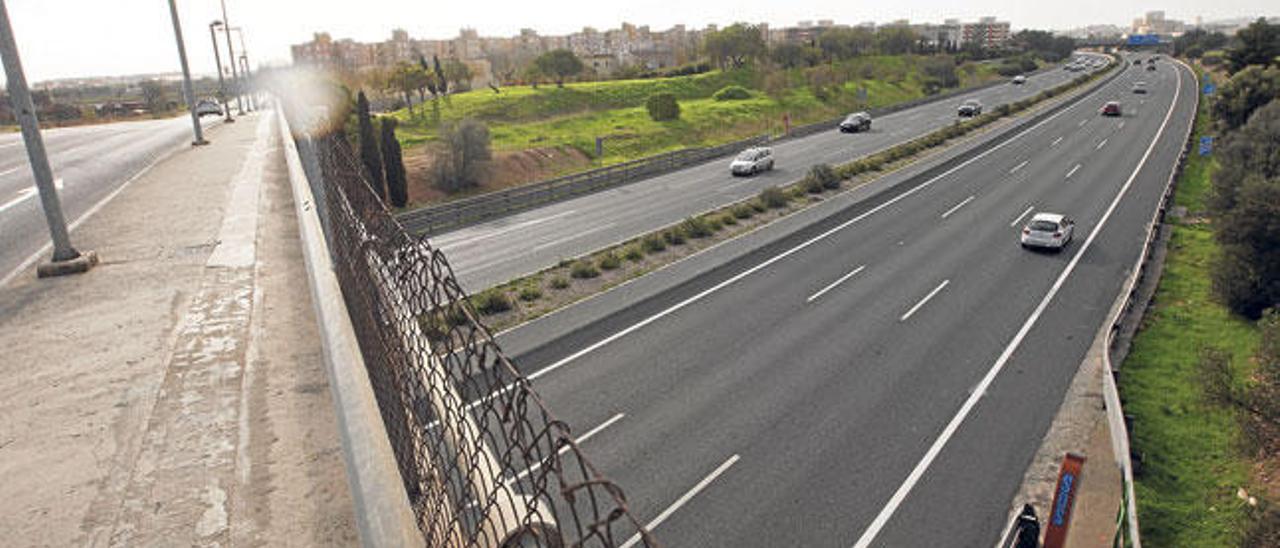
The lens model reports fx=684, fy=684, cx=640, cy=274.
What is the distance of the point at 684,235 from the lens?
26.5m

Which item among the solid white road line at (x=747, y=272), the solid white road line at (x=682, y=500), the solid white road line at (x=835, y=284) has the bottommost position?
the solid white road line at (x=682, y=500)

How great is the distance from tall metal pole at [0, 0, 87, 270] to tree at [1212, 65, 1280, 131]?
58150 mm

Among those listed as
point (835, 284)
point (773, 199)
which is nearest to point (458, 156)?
point (773, 199)

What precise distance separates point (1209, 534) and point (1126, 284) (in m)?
12.7

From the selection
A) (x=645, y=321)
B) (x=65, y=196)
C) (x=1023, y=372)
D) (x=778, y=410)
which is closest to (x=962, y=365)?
(x=1023, y=372)

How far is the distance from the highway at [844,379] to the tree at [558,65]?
70.8m

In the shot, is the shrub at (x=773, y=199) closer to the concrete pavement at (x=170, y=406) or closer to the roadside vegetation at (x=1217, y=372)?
the roadside vegetation at (x=1217, y=372)

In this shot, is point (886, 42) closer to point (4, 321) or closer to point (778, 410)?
point (778, 410)

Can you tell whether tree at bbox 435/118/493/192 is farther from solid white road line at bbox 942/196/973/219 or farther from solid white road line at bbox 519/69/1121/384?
solid white road line at bbox 942/196/973/219

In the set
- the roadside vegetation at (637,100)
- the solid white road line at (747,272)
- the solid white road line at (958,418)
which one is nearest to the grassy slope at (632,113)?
the roadside vegetation at (637,100)

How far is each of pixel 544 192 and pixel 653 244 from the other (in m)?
13.5

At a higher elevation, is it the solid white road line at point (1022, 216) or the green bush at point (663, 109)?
the green bush at point (663, 109)

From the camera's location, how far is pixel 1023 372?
15.8m

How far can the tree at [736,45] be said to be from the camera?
11088 centimetres
